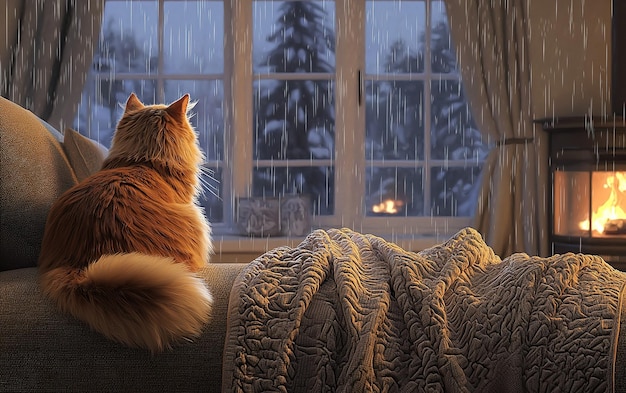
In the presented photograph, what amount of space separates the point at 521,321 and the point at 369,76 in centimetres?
298

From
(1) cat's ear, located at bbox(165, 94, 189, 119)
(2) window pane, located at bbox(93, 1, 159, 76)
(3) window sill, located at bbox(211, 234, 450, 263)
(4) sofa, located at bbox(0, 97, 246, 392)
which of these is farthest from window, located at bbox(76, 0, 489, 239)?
(4) sofa, located at bbox(0, 97, 246, 392)

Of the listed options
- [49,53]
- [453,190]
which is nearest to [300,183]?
[453,190]

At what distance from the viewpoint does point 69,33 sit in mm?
3775

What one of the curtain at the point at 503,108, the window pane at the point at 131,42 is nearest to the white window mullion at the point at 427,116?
the curtain at the point at 503,108

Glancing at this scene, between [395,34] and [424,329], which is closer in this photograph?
[424,329]

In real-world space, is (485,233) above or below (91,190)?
below

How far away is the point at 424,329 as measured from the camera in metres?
1.20

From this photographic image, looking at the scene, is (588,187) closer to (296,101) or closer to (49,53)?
(296,101)

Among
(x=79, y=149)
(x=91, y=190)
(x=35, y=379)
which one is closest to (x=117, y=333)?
(x=35, y=379)

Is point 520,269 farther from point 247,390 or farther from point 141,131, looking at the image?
point 141,131

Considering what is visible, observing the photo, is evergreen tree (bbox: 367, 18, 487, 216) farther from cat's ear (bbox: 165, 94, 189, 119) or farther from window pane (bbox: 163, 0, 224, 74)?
cat's ear (bbox: 165, 94, 189, 119)

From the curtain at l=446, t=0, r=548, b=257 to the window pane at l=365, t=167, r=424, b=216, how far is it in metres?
0.36

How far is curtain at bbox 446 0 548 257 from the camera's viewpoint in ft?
12.6

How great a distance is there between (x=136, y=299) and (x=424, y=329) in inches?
18.3
